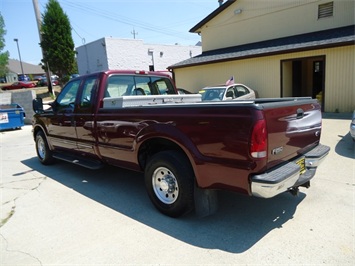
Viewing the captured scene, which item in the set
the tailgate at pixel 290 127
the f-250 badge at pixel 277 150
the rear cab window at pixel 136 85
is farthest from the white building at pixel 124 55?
the f-250 badge at pixel 277 150

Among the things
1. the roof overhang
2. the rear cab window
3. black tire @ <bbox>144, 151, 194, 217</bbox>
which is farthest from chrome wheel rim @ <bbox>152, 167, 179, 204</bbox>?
the roof overhang

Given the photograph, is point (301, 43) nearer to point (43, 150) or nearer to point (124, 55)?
point (43, 150)

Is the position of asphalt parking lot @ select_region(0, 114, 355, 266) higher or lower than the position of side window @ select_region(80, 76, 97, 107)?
lower

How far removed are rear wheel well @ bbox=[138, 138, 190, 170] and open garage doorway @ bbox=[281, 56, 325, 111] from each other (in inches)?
441

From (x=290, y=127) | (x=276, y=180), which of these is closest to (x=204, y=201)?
(x=276, y=180)

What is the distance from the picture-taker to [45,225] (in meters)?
3.49

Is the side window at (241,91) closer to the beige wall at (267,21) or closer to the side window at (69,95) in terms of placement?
the beige wall at (267,21)

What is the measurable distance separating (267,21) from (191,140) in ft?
50.3

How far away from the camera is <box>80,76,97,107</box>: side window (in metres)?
4.49

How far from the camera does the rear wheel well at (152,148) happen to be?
3587mm

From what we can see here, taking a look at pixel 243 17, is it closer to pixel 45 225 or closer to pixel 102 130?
pixel 102 130

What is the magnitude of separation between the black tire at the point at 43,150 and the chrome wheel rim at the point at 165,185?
12.2ft

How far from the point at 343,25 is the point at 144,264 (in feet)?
49.2

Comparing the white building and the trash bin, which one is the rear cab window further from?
the white building
